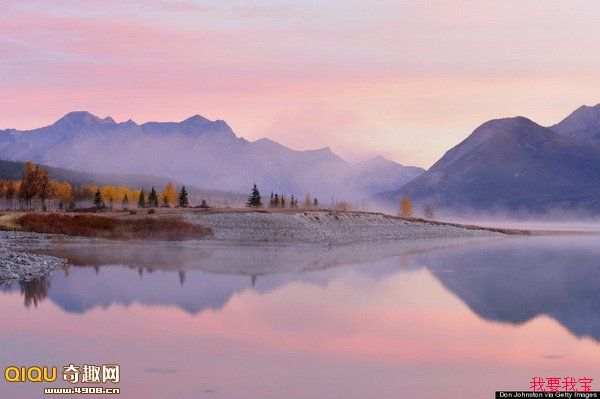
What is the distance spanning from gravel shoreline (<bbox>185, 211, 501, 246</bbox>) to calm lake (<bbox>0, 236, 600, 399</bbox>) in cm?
3830

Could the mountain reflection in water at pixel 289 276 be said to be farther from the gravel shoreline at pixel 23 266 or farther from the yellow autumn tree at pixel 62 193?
the yellow autumn tree at pixel 62 193

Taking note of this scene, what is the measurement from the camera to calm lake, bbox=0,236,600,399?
2303cm

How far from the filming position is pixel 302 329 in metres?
32.0

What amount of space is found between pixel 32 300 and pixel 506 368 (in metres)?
24.7

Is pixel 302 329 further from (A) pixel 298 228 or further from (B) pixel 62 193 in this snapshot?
(B) pixel 62 193

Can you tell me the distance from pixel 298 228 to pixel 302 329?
72423 millimetres

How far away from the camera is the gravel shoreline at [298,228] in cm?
9925

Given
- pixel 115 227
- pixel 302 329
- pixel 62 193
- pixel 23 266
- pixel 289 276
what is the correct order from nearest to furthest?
1. pixel 302 329
2. pixel 23 266
3. pixel 289 276
4. pixel 115 227
5. pixel 62 193

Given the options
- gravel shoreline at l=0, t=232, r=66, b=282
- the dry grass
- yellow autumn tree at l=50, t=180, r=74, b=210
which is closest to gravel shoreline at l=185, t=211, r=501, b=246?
the dry grass

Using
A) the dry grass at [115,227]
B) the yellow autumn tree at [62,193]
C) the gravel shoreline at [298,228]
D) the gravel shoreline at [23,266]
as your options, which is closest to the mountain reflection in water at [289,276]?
the gravel shoreline at [23,266]

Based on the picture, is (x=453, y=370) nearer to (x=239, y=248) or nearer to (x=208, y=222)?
(x=239, y=248)

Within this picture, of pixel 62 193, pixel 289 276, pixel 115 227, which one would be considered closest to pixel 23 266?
pixel 289 276

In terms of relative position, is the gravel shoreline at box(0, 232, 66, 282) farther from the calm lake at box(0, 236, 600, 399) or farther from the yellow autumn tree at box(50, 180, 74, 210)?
the yellow autumn tree at box(50, 180, 74, 210)

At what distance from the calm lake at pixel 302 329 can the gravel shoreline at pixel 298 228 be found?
38.3 meters
